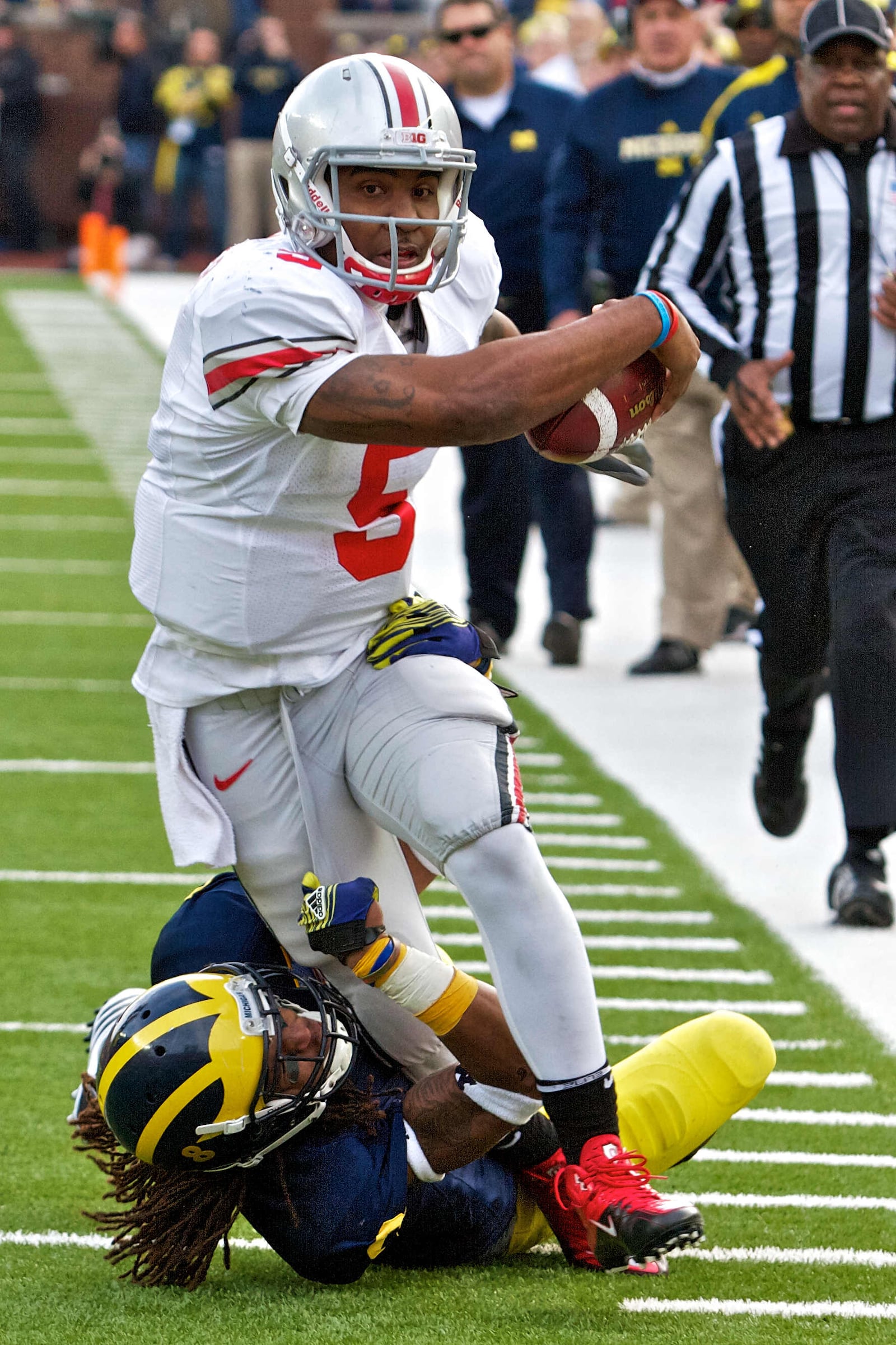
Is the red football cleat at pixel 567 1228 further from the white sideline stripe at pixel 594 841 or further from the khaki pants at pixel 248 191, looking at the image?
the khaki pants at pixel 248 191

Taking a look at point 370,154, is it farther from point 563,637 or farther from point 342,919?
point 563,637

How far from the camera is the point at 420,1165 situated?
2984 mm

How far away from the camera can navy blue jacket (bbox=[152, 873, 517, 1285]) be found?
114 inches

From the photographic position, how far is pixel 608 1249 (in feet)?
9.52

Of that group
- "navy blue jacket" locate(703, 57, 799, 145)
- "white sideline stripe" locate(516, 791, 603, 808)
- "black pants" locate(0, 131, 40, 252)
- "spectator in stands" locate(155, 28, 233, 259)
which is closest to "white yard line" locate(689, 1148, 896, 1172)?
"white sideline stripe" locate(516, 791, 603, 808)

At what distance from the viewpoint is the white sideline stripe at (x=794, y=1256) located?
2994 mm

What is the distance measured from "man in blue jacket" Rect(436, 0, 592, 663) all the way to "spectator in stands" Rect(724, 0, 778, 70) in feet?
2.13

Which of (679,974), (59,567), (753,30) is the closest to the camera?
(679,974)

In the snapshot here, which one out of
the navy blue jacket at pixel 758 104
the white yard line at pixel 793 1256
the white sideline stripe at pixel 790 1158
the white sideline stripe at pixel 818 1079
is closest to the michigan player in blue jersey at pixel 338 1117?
the white yard line at pixel 793 1256

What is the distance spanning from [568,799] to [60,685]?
77.7 inches

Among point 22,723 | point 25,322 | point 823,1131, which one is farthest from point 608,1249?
point 25,322

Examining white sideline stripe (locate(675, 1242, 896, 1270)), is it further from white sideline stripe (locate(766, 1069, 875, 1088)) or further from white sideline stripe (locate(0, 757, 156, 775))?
white sideline stripe (locate(0, 757, 156, 775))

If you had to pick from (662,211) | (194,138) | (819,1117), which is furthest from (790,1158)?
(194,138)

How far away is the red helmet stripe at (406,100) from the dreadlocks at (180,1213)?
1.33m
